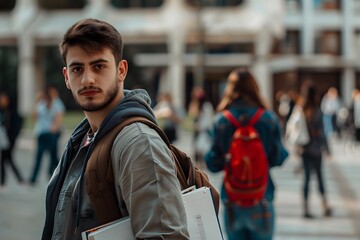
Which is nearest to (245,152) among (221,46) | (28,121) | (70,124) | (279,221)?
(279,221)

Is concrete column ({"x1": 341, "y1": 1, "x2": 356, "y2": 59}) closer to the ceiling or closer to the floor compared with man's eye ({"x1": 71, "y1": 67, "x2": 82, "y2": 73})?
closer to the ceiling

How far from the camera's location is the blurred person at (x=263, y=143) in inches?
215

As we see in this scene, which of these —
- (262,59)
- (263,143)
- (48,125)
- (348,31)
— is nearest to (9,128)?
(48,125)

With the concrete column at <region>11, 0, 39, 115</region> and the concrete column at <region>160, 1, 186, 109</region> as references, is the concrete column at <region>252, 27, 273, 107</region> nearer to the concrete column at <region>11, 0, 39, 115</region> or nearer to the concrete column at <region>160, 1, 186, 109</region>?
the concrete column at <region>160, 1, 186, 109</region>

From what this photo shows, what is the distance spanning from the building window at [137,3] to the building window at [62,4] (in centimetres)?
216

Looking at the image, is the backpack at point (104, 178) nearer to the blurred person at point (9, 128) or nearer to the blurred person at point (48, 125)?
the blurred person at point (9, 128)

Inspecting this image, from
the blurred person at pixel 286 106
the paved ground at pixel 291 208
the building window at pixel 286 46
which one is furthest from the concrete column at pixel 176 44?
the paved ground at pixel 291 208

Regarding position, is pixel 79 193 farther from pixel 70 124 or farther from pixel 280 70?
pixel 280 70

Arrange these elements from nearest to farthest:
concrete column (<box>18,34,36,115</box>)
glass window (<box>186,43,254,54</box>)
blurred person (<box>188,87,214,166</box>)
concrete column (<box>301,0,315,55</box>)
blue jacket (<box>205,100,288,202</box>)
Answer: blue jacket (<box>205,100,288,202</box>) → blurred person (<box>188,87,214,166</box>) → concrete column (<box>18,34,36,115</box>) → glass window (<box>186,43,254,54</box>) → concrete column (<box>301,0,315,55</box>)

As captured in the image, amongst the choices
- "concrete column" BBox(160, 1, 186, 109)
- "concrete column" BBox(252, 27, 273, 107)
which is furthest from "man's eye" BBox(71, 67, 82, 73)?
"concrete column" BBox(252, 27, 273, 107)

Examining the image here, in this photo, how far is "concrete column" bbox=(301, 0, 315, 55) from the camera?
53.7 m

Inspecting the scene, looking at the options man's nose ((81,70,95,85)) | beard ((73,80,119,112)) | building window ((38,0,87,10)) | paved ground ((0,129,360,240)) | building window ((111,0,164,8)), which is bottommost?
paved ground ((0,129,360,240))

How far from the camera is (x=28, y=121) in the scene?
3944 centimetres

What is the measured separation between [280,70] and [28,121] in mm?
19182
